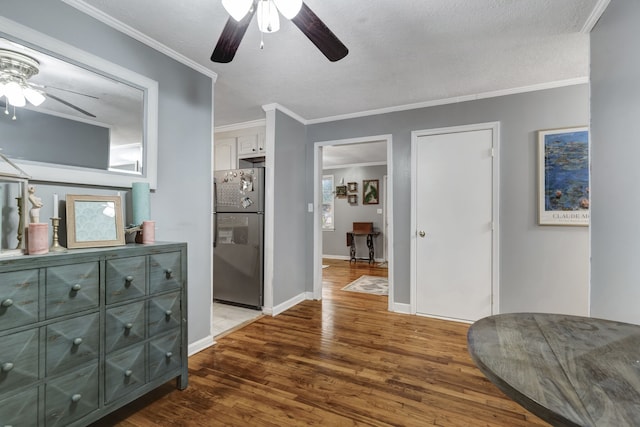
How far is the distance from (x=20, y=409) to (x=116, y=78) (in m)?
1.79

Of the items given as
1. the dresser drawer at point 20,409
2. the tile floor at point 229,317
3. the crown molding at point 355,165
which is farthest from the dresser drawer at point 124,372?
the crown molding at point 355,165

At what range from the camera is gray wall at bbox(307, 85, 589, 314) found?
275cm

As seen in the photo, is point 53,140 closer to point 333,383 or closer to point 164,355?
point 164,355

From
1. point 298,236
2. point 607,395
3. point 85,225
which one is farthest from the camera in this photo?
point 298,236

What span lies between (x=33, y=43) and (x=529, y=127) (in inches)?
148

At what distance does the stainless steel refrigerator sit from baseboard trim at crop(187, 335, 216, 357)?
0.94 metres

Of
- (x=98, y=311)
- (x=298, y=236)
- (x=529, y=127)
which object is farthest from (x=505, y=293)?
(x=98, y=311)

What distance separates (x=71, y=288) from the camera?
1.38 meters

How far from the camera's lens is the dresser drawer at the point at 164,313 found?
1725mm

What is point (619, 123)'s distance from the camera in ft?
5.17

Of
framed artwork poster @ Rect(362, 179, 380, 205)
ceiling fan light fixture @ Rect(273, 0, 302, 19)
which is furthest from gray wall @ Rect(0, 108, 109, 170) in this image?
framed artwork poster @ Rect(362, 179, 380, 205)

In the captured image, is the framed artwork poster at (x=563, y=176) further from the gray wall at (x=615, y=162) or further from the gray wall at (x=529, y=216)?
the gray wall at (x=615, y=162)

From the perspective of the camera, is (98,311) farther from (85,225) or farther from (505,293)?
(505,293)

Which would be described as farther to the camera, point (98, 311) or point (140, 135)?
point (140, 135)
